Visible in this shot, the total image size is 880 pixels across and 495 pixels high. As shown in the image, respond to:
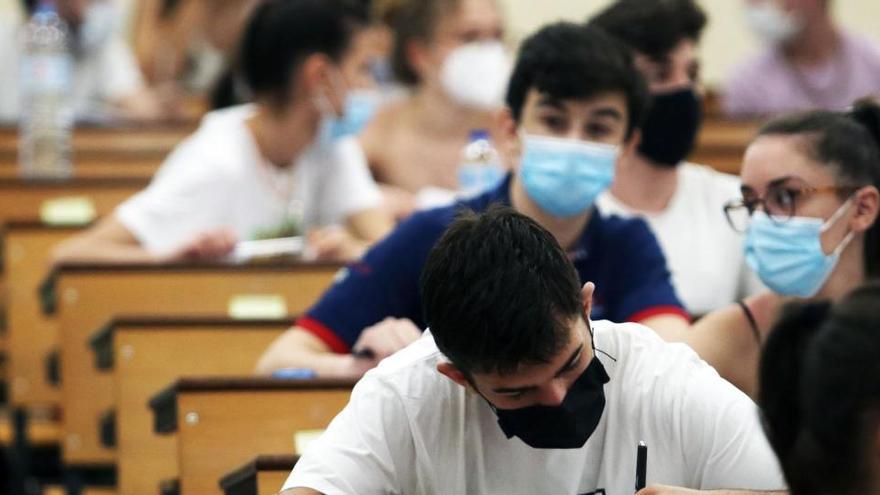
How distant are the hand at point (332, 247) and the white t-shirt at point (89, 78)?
2.75 m

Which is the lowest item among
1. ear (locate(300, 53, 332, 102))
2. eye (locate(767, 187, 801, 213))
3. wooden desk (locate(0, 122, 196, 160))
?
eye (locate(767, 187, 801, 213))

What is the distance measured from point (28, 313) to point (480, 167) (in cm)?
129

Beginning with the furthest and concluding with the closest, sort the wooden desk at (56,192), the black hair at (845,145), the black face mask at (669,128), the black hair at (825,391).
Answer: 1. the wooden desk at (56,192)
2. the black face mask at (669,128)
3. the black hair at (845,145)
4. the black hair at (825,391)

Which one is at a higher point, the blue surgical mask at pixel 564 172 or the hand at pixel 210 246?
the blue surgical mask at pixel 564 172

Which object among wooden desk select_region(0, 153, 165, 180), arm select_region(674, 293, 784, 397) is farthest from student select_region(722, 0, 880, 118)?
arm select_region(674, 293, 784, 397)

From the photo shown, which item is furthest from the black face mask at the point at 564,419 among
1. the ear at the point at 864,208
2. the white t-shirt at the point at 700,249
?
the white t-shirt at the point at 700,249

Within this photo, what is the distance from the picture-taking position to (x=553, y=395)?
84.7 inches

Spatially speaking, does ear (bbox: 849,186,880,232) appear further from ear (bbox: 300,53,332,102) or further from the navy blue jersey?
ear (bbox: 300,53,332,102)

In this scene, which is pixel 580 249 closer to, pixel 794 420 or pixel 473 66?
pixel 794 420

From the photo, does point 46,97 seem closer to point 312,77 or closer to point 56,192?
point 56,192

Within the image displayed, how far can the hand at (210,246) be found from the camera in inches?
159

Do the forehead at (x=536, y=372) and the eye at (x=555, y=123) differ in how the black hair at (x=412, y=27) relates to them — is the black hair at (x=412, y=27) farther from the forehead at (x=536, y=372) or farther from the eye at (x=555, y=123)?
the forehead at (x=536, y=372)

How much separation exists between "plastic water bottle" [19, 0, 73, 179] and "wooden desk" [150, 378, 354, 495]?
262 centimetres

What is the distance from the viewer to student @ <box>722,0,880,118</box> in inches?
255
